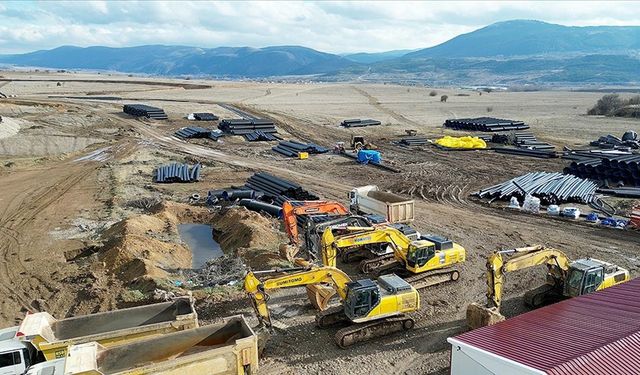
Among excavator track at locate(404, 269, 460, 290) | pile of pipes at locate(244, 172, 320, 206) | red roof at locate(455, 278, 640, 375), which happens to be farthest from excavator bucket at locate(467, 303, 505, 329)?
pile of pipes at locate(244, 172, 320, 206)

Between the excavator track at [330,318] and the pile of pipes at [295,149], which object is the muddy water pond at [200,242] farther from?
the pile of pipes at [295,149]

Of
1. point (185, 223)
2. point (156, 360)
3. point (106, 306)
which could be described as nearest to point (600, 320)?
point (156, 360)

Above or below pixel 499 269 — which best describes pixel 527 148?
below

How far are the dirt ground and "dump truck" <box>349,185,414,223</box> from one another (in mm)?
2601

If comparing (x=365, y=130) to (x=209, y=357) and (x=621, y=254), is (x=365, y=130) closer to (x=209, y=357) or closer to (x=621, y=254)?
(x=621, y=254)

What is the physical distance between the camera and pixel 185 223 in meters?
25.7

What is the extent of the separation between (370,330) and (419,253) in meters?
4.28

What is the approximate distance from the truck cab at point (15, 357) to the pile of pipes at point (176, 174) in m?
21.7

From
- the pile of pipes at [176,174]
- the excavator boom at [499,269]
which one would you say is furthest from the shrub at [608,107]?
the excavator boom at [499,269]

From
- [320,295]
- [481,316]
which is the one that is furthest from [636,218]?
[320,295]

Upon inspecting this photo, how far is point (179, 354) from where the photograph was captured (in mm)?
12453

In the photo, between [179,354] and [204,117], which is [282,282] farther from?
[204,117]

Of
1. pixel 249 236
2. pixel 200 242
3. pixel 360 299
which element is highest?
pixel 360 299

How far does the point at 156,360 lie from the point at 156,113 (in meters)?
52.9
